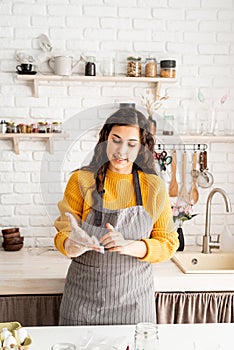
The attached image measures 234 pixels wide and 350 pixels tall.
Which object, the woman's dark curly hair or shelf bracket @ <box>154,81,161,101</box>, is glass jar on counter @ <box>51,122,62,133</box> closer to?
shelf bracket @ <box>154,81,161,101</box>

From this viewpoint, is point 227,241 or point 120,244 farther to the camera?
point 227,241

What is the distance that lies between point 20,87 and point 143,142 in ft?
5.23

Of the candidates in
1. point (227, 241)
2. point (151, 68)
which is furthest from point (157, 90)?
point (227, 241)

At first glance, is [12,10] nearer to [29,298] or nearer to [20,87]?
[20,87]

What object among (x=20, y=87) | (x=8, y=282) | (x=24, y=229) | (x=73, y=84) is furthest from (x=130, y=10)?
(x=8, y=282)

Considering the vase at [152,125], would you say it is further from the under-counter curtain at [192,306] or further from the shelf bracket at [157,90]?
the shelf bracket at [157,90]

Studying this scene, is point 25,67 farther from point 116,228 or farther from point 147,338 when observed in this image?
point 147,338

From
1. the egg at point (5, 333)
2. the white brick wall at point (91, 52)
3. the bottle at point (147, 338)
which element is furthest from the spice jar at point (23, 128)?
the bottle at point (147, 338)

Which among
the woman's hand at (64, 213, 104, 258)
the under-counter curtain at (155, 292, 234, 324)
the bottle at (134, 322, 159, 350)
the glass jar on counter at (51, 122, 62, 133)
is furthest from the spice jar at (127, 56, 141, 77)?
the bottle at (134, 322, 159, 350)

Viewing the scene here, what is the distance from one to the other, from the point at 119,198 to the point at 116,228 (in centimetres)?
10

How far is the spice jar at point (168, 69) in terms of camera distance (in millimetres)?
3098

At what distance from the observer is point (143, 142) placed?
68.6 inches

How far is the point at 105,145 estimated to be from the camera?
1754 mm

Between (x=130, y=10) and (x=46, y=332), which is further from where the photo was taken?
(x=130, y=10)
